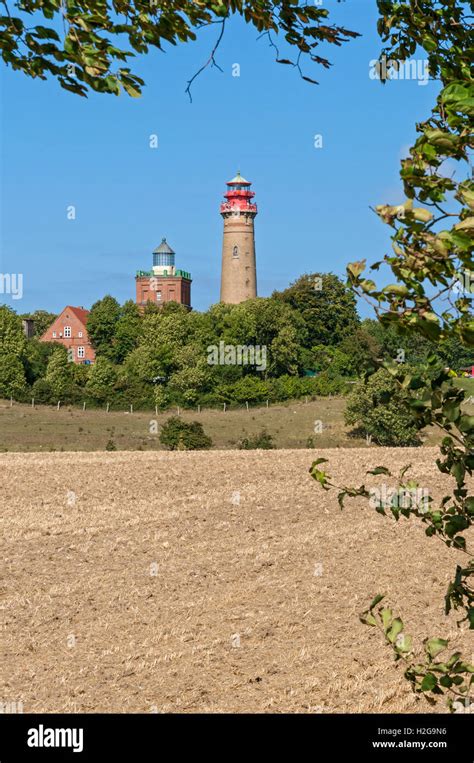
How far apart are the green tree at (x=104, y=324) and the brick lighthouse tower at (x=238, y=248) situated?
1444cm

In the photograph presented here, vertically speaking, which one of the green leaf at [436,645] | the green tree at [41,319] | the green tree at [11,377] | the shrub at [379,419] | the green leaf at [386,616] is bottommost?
the green leaf at [436,645]

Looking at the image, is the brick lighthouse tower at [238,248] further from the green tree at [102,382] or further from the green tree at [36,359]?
the green tree at [102,382]

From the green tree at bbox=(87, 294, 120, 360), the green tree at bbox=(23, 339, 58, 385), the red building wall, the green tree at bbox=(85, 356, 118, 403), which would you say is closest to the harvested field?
the green tree at bbox=(85, 356, 118, 403)

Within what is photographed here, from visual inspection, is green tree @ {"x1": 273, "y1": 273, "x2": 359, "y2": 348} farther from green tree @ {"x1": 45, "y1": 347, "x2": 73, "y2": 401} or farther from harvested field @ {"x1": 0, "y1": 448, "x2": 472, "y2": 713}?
harvested field @ {"x1": 0, "y1": 448, "x2": 472, "y2": 713}

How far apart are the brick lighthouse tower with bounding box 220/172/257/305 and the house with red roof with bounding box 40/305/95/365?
16371 mm

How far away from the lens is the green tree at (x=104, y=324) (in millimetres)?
96544

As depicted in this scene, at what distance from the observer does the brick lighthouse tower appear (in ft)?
348

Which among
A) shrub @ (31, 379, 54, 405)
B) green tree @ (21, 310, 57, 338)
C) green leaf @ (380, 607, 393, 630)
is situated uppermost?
green tree @ (21, 310, 57, 338)

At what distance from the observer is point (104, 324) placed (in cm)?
9681

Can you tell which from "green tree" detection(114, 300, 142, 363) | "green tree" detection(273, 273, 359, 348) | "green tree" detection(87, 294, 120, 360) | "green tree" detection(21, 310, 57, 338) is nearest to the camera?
"green tree" detection(273, 273, 359, 348)

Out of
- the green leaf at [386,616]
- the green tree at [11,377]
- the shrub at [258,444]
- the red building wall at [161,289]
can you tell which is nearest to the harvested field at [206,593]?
the green leaf at [386,616]

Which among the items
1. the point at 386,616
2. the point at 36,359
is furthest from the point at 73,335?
the point at 386,616

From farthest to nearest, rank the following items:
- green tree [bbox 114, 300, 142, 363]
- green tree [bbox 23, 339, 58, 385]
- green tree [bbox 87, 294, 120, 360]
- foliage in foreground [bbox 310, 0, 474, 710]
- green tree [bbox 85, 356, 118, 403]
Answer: green tree [bbox 87, 294, 120, 360], green tree [bbox 114, 300, 142, 363], green tree [bbox 23, 339, 58, 385], green tree [bbox 85, 356, 118, 403], foliage in foreground [bbox 310, 0, 474, 710]
